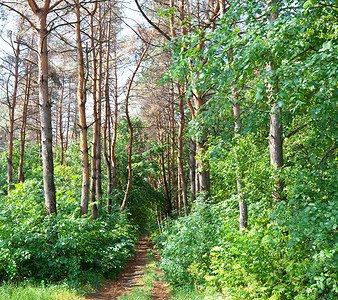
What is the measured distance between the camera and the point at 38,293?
545cm

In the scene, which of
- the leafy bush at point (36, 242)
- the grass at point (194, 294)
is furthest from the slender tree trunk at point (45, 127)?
the grass at point (194, 294)

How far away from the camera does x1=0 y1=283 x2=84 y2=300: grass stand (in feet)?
17.0

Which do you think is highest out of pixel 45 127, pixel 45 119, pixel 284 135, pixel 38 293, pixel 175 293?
pixel 45 119

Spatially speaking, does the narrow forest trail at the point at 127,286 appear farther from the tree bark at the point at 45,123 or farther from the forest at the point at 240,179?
the tree bark at the point at 45,123

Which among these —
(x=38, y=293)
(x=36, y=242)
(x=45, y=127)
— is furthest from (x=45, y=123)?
(x=38, y=293)

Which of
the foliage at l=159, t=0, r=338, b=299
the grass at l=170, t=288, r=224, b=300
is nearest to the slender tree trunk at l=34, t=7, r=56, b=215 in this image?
the grass at l=170, t=288, r=224, b=300

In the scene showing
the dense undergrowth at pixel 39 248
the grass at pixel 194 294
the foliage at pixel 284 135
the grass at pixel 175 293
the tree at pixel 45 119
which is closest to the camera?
the foliage at pixel 284 135

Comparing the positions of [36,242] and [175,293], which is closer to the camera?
[36,242]

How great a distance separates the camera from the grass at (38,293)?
5.18 metres

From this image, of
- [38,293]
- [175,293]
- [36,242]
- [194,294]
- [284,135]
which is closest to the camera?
[38,293]

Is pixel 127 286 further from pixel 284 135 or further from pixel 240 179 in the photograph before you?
pixel 284 135

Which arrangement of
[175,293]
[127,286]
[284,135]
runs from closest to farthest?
[284,135] → [175,293] → [127,286]

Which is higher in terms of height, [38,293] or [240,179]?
[240,179]

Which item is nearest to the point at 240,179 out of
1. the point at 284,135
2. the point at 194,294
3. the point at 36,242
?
the point at 284,135
